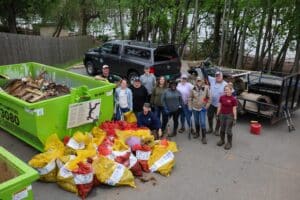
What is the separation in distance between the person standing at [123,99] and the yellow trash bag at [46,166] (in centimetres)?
243

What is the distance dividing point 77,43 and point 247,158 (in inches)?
651

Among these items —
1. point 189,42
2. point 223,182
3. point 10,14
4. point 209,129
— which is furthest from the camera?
point 189,42

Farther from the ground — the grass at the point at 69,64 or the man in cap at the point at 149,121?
the man in cap at the point at 149,121

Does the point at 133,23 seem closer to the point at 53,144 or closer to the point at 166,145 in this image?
the point at 166,145

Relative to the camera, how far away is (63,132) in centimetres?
686

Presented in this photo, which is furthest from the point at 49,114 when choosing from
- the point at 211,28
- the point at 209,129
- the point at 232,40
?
the point at 211,28

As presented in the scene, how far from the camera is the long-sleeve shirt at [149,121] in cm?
749

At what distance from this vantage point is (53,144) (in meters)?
6.44

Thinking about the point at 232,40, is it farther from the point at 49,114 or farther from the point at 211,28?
the point at 49,114

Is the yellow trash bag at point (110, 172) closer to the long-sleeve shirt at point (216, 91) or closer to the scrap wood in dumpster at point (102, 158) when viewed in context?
the scrap wood in dumpster at point (102, 158)

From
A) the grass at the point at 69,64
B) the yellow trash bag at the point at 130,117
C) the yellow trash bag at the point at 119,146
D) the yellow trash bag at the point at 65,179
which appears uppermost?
the yellow trash bag at the point at 130,117

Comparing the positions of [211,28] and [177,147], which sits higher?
[211,28]

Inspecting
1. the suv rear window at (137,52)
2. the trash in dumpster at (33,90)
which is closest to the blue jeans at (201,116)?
the trash in dumpster at (33,90)

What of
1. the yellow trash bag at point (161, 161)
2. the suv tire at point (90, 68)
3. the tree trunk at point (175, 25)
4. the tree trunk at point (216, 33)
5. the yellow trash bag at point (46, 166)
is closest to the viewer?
the yellow trash bag at point (46, 166)
